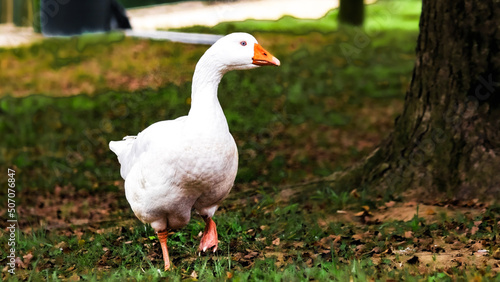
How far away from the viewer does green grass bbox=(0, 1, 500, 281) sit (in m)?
5.27

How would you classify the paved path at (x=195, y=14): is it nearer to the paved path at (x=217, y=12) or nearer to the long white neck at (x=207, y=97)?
the paved path at (x=217, y=12)

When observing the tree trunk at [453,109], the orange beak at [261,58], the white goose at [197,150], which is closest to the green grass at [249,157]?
the tree trunk at [453,109]

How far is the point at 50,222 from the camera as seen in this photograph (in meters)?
7.55

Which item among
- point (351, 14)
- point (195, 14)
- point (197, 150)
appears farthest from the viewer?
point (195, 14)

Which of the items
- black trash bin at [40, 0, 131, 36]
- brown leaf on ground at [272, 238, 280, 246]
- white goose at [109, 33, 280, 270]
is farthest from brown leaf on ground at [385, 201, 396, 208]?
black trash bin at [40, 0, 131, 36]

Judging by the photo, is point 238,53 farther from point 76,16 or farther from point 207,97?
point 76,16

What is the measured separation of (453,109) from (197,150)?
3.01m

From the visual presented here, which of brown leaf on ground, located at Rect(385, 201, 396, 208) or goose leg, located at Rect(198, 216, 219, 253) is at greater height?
goose leg, located at Rect(198, 216, 219, 253)

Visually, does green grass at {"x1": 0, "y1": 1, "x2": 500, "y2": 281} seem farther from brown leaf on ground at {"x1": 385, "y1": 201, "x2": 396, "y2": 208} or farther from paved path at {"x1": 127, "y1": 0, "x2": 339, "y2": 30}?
paved path at {"x1": 127, "y1": 0, "x2": 339, "y2": 30}

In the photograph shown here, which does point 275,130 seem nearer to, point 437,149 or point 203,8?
point 437,149

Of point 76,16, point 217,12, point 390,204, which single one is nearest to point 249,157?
point 390,204

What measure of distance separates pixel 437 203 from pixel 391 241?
94 centimetres

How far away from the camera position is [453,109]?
21.0 ft

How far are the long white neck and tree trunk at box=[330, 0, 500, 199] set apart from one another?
269 centimetres
